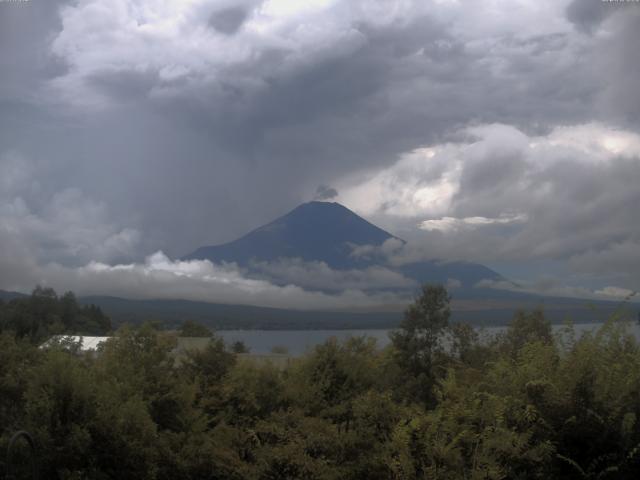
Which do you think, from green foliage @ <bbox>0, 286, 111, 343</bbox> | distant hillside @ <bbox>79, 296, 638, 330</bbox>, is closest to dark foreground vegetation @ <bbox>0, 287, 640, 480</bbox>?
distant hillside @ <bbox>79, 296, 638, 330</bbox>

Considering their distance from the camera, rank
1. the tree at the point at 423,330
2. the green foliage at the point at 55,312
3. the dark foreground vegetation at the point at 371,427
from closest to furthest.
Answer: the dark foreground vegetation at the point at 371,427, the tree at the point at 423,330, the green foliage at the point at 55,312

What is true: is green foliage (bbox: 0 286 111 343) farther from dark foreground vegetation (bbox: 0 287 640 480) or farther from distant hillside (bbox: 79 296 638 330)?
dark foreground vegetation (bbox: 0 287 640 480)

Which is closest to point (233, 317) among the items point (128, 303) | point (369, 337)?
point (128, 303)

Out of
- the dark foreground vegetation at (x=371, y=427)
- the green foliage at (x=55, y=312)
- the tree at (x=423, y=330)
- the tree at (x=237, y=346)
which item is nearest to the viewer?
the dark foreground vegetation at (x=371, y=427)

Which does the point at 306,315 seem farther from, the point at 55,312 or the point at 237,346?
the point at 237,346

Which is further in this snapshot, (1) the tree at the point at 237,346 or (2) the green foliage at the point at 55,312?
(2) the green foliage at the point at 55,312

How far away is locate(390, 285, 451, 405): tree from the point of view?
36.9m

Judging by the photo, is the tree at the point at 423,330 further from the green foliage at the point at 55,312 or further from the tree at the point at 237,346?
the green foliage at the point at 55,312

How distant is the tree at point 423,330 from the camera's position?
3694 cm

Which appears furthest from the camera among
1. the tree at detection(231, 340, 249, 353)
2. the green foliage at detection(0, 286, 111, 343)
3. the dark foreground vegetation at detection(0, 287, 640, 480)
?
the green foliage at detection(0, 286, 111, 343)

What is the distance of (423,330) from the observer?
3884 centimetres

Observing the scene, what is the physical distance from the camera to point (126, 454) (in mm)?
10531

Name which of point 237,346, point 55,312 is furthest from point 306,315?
point 237,346

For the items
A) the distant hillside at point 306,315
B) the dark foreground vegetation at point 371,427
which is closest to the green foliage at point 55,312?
the distant hillside at point 306,315
